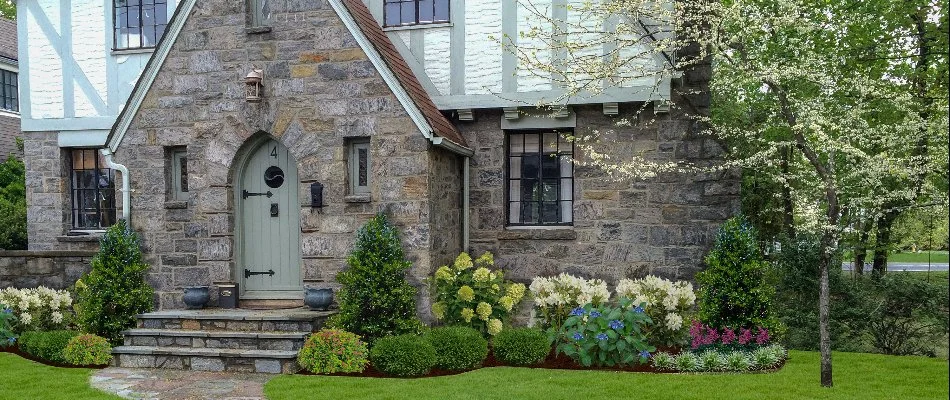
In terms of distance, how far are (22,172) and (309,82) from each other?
10550mm

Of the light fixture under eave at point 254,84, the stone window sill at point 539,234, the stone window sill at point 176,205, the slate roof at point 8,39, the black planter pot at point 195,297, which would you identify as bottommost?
the black planter pot at point 195,297

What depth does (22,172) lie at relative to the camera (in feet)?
54.9

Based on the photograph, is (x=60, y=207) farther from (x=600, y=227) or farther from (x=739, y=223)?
(x=739, y=223)

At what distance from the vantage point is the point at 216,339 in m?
9.14

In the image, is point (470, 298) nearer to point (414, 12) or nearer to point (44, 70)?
point (414, 12)

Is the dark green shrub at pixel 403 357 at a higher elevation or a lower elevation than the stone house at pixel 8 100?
lower

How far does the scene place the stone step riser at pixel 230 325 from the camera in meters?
9.20

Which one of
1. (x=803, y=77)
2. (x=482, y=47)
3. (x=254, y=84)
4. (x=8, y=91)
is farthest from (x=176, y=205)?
(x=8, y=91)

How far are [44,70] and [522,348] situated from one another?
998 cm

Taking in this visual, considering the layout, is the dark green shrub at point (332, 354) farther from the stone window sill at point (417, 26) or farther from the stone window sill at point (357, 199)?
the stone window sill at point (417, 26)

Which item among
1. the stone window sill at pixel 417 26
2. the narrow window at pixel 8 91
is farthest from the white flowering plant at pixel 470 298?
the narrow window at pixel 8 91

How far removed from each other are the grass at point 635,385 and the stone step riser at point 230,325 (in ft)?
3.63

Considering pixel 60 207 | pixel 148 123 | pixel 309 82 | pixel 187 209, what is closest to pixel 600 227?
pixel 309 82

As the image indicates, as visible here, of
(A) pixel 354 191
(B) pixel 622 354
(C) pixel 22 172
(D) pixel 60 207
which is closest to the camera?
(B) pixel 622 354
